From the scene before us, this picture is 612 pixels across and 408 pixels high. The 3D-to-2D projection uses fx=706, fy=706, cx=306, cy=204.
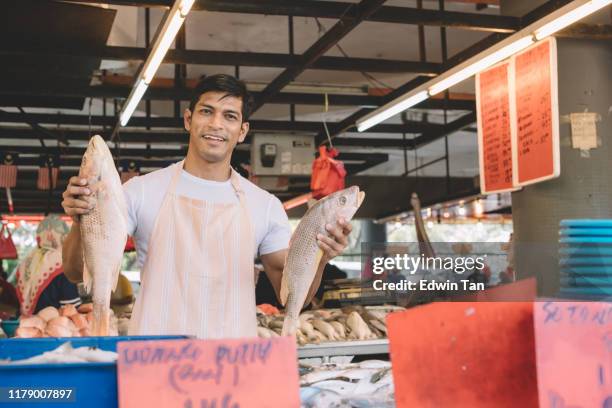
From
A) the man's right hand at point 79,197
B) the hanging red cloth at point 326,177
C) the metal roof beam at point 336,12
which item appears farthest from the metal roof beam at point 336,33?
the man's right hand at point 79,197

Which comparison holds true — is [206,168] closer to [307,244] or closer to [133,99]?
[307,244]

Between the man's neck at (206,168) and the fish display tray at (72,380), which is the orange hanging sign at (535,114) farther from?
the fish display tray at (72,380)

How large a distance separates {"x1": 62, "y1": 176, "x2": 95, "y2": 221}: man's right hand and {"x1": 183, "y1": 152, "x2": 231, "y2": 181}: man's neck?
71 centimetres

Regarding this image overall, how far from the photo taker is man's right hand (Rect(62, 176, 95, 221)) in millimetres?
1661

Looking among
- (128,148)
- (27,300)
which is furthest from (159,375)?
(128,148)

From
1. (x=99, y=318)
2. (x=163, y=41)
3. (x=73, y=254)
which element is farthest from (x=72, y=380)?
(x=163, y=41)

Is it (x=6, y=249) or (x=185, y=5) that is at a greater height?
(x=185, y=5)

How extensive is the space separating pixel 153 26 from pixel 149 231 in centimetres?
595

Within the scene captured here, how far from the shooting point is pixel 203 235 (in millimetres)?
2354

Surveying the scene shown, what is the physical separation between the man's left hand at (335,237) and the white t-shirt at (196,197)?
2.41 feet

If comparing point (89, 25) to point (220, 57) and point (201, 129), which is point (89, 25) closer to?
point (220, 57)

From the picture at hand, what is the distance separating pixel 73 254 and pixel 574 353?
1.47 metres

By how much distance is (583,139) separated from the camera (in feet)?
15.5

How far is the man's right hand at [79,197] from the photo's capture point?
1.66m
